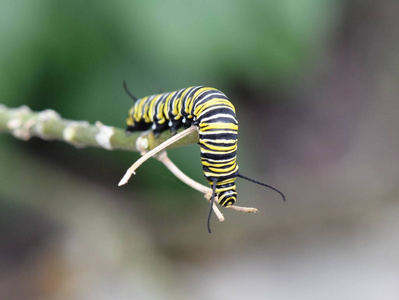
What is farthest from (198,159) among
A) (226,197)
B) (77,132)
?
(226,197)

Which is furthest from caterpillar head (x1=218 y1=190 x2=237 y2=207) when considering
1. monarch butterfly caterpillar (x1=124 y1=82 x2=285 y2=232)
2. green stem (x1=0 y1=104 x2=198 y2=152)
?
green stem (x1=0 y1=104 x2=198 y2=152)

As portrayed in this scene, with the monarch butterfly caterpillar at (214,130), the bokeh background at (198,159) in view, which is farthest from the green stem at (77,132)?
the bokeh background at (198,159)

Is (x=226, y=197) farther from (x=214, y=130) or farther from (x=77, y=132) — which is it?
(x=77, y=132)

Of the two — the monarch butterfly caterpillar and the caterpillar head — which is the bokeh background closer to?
the monarch butterfly caterpillar

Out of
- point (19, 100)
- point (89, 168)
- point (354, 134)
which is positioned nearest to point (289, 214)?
point (354, 134)

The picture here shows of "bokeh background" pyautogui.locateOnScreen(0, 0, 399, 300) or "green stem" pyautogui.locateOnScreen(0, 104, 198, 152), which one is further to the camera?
"bokeh background" pyautogui.locateOnScreen(0, 0, 399, 300)

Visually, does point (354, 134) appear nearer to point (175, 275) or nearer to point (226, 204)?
point (175, 275)

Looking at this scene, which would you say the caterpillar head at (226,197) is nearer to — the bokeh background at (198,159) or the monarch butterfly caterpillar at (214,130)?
the monarch butterfly caterpillar at (214,130)

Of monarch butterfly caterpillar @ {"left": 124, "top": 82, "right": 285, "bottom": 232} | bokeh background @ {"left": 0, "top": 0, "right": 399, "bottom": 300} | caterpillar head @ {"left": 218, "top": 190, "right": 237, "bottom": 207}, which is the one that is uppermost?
bokeh background @ {"left": 0, "top": 0, "right": 399, "bottom": 300}
